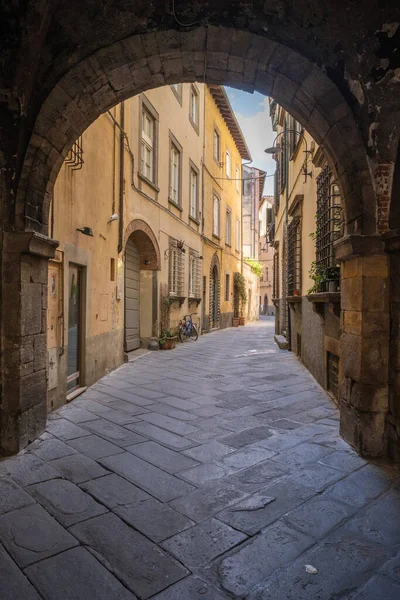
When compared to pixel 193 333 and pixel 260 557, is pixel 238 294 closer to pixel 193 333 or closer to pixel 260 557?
pixel 193 333

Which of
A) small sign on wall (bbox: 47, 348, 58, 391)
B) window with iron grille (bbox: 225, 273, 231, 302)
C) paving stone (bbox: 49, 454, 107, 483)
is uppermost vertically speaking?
window with iron grille (bbox: 225, 273, 231, 302)

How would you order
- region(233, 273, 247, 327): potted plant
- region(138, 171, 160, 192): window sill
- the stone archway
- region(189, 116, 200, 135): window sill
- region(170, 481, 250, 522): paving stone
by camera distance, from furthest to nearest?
1. region(233, 273, 247, 327): potted plant
2. region(189, 116, 200, 135): window sill
3. region(138, 171, 160, 192): window sill
4. the stone archway
5. region(170, 481, 250, 522): paving stone

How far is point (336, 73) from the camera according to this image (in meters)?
3.37

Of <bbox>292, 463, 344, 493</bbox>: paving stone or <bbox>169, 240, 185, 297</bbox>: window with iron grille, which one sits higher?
<bbox>169, 240, 185, 297</bbox>: window with iron grille

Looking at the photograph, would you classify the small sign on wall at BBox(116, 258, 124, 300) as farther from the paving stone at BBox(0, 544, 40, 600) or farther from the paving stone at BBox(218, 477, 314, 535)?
the paving stone at BBox(0, 544, 40, 600)

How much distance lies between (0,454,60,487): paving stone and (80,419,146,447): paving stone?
2.15 feet

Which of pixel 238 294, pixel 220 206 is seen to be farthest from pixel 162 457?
pixel 238 294

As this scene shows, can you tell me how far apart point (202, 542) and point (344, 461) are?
153 cm

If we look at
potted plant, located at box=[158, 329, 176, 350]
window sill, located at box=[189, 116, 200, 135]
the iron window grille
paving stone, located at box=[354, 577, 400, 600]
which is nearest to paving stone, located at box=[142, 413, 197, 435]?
paving stone, located at box=[354, 577, 400, 600]

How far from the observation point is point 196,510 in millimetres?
2436

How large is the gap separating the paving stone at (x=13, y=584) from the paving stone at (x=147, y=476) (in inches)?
35.3

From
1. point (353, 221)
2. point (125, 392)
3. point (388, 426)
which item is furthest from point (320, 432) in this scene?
point (125, 392)

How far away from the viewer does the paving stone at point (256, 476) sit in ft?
9.04

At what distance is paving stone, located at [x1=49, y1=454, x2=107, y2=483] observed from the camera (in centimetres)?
288
